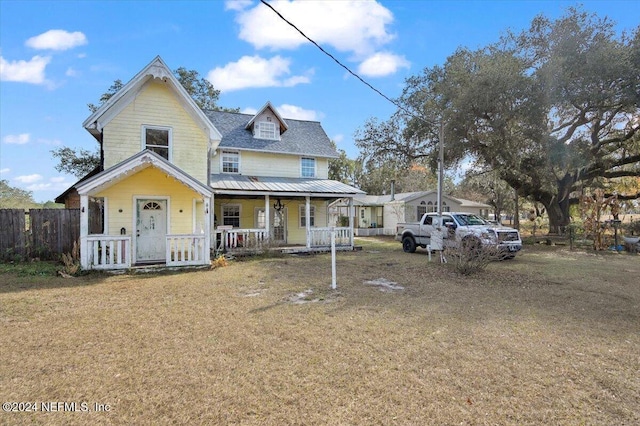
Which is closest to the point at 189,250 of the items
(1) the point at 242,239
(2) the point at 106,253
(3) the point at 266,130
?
(2) the point at 106,253

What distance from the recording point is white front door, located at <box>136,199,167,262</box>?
1243cm

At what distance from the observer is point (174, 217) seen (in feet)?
42.2

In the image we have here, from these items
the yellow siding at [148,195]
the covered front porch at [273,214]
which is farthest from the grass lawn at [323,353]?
the covered front porch at [273,214]

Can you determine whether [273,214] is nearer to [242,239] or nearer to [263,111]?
[242,239]

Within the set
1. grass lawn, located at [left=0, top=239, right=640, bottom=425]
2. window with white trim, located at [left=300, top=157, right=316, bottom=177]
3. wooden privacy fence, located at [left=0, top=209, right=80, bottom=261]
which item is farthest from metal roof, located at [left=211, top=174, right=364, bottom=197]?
grass lawn, located at [left=0, top=239, right=640, bottom=425]

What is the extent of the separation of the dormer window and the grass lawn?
39.9 ft

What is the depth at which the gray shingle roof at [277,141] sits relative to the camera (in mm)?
18297

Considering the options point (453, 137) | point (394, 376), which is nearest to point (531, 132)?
point (453, 137)

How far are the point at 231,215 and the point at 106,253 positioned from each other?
24.7 ft

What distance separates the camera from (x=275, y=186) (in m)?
16.2

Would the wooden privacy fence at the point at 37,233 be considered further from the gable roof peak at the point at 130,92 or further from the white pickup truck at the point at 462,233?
the white pickup truck at the point at 462,233

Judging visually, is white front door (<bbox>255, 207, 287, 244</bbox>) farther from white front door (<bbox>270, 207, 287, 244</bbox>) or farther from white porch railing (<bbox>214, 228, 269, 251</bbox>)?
white porch railing (<bbox>214, 228, 269, 251</bbox>)

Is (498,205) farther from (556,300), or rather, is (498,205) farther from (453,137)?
(556,300)

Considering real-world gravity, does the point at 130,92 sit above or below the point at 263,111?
below
